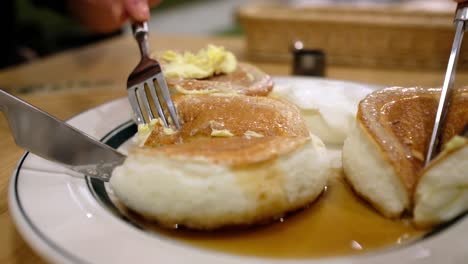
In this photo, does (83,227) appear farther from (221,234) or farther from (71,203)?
(221,234)

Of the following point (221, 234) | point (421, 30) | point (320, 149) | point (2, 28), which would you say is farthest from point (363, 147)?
point (2, 28)

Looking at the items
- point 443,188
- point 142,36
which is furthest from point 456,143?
point 142,36

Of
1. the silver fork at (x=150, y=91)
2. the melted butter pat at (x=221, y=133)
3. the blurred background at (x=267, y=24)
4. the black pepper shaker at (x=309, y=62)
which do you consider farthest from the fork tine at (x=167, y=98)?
the blurred background at (x=267, y=24)

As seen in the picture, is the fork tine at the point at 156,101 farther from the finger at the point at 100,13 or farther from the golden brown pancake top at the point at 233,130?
the finger at the point at 100,13

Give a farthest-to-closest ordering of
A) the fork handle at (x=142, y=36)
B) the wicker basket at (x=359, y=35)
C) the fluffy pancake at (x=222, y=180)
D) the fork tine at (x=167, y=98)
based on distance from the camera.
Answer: the wicker basket at (x=359, y=35), the fork handle at (x=142, y=36), the fork tine at (x=167, y=98), the fluffy pancake at (x=222, y=180)

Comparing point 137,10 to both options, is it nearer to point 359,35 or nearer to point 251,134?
point 251,134

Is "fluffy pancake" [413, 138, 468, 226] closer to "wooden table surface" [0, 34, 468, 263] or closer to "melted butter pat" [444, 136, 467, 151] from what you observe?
"melted butter pat" [444, 136, 467, 151]
